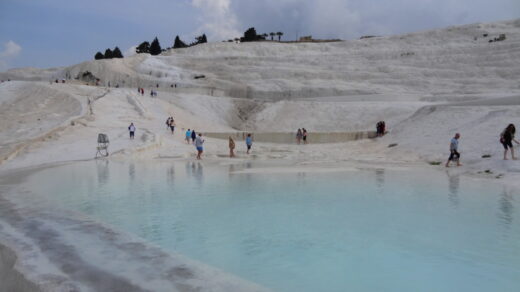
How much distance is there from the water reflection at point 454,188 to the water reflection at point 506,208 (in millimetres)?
826

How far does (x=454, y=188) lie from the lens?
476 inches

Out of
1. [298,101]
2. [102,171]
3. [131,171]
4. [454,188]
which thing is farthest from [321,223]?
[298,101]

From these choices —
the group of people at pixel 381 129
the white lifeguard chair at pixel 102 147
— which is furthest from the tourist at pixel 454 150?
the white lifeguard chair at pixel 102 147

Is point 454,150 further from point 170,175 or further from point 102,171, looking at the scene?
point 102,171

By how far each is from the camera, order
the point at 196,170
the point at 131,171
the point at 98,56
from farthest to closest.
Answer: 1. the point at 98,56
2. the point at 196,170
3. the point at 131,171

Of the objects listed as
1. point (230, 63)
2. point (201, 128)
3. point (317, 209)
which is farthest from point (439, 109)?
point (230, 63)

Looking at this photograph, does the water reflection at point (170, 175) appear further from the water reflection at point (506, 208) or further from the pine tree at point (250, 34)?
the pine tree at point (250, 34)

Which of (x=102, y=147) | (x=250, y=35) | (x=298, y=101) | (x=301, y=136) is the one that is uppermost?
(x=250, y=35)

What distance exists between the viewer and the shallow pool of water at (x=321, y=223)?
18.1ft

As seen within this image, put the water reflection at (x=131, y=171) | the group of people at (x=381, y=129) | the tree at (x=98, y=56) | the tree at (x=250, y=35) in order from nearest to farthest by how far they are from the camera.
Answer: the water reflection at (x=131, y=171) → the group of people at (x=381, y=129) → the tree at (x=98, y=56) → the tree at (x=250, y=35)

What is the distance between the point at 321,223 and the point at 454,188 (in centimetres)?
564

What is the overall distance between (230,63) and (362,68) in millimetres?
14789

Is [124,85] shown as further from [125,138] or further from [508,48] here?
[508,48]

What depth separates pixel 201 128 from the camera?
34.6m
